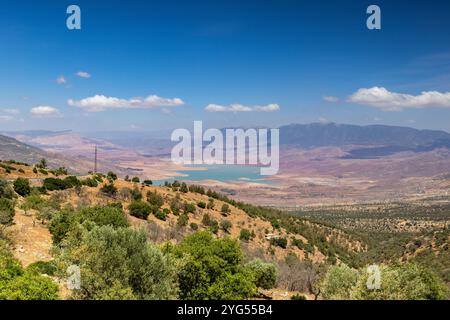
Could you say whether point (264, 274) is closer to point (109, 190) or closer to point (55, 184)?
point (109, 190)

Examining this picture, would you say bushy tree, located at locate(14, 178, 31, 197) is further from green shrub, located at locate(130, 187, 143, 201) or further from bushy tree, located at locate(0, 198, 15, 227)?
green shrub, located at locate(130, 187, 143, 201)

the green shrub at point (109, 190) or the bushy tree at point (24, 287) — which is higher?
the bushy tree at point (24, 287)

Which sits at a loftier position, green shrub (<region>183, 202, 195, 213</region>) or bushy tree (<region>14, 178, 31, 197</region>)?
bushy tree (<region>14, 178, 31, 197</region>)

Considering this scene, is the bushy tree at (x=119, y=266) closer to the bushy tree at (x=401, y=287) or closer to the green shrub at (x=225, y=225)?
the bushy tree at (x=401, y=287)

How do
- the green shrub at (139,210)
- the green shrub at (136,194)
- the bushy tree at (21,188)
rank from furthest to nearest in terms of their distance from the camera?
1. the green shrub at (136,194)
2. the green shrub at (139,210)
3. the bushy tree at (21,188)

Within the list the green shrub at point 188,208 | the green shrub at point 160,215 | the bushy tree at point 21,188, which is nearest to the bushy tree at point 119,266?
the bushy tree at point 21,188

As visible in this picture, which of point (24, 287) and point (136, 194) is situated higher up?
point (24, 287)

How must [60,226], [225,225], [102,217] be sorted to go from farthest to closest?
Answer: [225,225] < [102,217] < [60,226]

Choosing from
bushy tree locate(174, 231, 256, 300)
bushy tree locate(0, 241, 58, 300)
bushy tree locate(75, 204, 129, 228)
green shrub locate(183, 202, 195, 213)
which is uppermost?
bushy tree locate(75, 204, 129, 228)

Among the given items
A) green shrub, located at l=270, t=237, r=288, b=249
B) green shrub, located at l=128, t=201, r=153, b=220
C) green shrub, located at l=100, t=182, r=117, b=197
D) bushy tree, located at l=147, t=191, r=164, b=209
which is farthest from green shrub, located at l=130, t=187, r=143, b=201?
green shrub, located at l=270, t=237, r=288, b=249

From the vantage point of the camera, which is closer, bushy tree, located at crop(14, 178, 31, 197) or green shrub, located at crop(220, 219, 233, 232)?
bushy tree, located at crop(14, 178, 31, 197)

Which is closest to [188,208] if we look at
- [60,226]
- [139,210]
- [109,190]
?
[109,190]

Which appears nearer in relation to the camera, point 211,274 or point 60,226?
point 211,274
